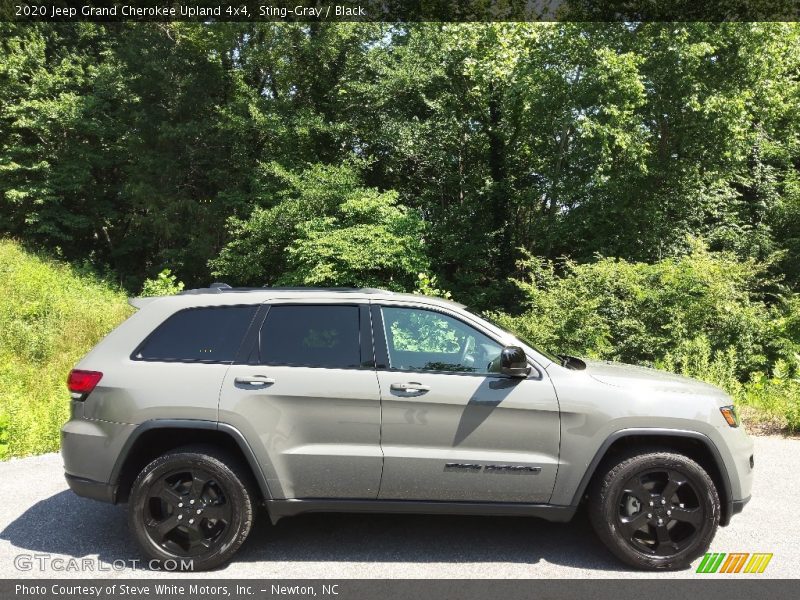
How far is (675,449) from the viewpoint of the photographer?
429 centimetres

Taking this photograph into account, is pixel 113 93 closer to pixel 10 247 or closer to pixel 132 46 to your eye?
pixel 132 46

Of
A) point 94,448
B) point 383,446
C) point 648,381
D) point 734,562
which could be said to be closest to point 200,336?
point 94,448

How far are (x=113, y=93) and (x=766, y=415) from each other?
25.0m

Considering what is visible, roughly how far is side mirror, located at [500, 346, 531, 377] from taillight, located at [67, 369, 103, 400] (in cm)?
260

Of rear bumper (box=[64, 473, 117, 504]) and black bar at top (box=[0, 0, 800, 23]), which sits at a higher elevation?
black bar at top (box=[0, 0, 800, 23])

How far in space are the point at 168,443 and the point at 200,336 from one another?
2.42 ft

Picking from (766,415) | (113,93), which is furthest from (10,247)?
(766,415)

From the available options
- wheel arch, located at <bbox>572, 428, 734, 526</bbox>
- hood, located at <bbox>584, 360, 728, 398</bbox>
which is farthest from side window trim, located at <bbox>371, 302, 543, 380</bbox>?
wheel arch, located at <bbox>572, 428, 734, 526</bbox>

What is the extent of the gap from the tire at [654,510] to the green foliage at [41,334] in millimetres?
5831

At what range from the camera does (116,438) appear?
13.4ft

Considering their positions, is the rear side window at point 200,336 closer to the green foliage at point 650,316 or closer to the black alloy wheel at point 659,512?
the black alloy wheel at point 659,512

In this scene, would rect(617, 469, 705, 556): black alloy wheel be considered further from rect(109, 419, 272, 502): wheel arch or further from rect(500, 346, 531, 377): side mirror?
rect(109, 419, 272, 502): wheel arch

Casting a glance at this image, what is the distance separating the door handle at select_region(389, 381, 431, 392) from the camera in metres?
4.09

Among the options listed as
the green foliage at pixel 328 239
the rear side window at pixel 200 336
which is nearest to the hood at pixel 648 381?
the rear side window at pixel 200 336
